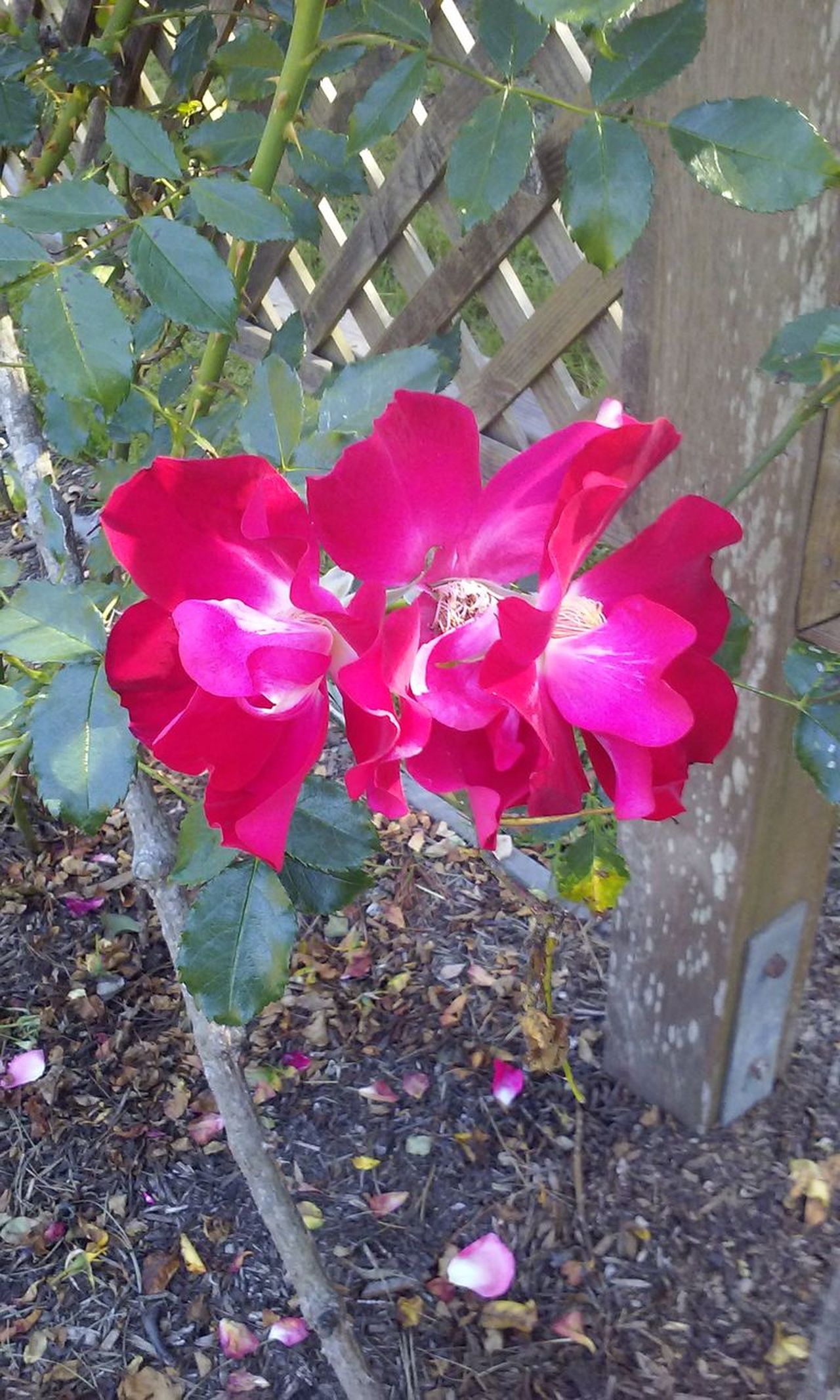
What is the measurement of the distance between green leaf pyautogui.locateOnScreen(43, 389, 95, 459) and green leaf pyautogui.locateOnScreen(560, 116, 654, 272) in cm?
33

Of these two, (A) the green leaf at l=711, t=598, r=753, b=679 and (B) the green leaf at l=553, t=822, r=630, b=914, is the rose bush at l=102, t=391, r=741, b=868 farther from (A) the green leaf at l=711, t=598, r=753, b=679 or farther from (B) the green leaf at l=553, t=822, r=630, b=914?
(B) the green leaf at l=553, t=822, r=630, b=914

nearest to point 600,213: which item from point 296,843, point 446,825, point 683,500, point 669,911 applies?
point 683,500

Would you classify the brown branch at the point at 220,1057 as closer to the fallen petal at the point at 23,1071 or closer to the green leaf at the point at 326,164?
the green leaf at the point at 326,164

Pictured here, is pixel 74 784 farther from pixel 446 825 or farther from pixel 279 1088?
pixel 446 825

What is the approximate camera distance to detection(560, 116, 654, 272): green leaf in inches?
22.7

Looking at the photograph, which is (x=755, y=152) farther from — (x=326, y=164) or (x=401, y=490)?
(x=326, y=164)

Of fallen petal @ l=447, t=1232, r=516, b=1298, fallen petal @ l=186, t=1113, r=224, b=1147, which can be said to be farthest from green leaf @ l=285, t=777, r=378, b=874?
fallen petal @ l=186, t=1113, r=224, b=1147

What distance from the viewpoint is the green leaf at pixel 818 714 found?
74 cm

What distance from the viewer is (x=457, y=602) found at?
411 millimetres

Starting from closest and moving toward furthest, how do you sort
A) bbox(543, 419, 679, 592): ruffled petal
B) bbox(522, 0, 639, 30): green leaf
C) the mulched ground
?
bbox(543, 419, 679, 592): ruffled petal < bbox(522, 0, 639, 30): green leaf < the mulched ground

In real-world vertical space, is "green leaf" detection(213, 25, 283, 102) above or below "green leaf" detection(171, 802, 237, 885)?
above

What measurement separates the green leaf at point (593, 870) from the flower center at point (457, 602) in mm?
591

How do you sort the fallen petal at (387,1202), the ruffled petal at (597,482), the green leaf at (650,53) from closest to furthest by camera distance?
the ruffled petal at (597,482), the green leaf at (650,53), the fallen petal at (387,1202)

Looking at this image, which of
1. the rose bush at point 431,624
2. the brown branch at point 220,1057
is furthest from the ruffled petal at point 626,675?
the brown branch at point 220,1057
